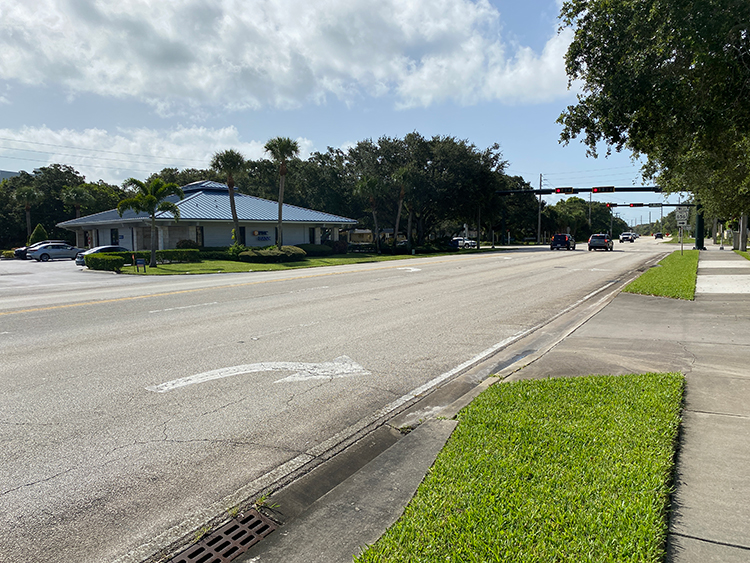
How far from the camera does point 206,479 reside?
4055 millimetres

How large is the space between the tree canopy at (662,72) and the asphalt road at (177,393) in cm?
495

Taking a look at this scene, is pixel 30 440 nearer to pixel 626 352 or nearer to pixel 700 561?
pixel 700 561

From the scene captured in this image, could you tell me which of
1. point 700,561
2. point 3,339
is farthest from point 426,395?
point 3,339

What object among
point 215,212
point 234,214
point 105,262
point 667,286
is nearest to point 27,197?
point 215,212

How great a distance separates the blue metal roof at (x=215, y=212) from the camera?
137 feet

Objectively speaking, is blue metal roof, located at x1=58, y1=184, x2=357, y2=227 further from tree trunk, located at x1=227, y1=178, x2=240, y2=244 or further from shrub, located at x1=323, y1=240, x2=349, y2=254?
shrub, located at x1=323, y1=240, x2=349, y2=254

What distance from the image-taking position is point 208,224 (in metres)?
42.2

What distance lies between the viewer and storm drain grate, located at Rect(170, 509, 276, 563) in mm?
3152

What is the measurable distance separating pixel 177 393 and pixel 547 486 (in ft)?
13.6

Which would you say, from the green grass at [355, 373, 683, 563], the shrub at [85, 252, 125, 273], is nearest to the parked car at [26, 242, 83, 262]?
the shrub at [85, 252, 125, 273]

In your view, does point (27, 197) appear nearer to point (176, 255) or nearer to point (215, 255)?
point (215, 255)

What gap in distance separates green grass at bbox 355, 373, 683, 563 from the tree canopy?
7.85 meters

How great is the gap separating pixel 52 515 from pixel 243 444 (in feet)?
5.04

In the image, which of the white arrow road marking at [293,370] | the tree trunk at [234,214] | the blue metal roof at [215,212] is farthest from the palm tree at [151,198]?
the white arrow road marking at [293,370]
